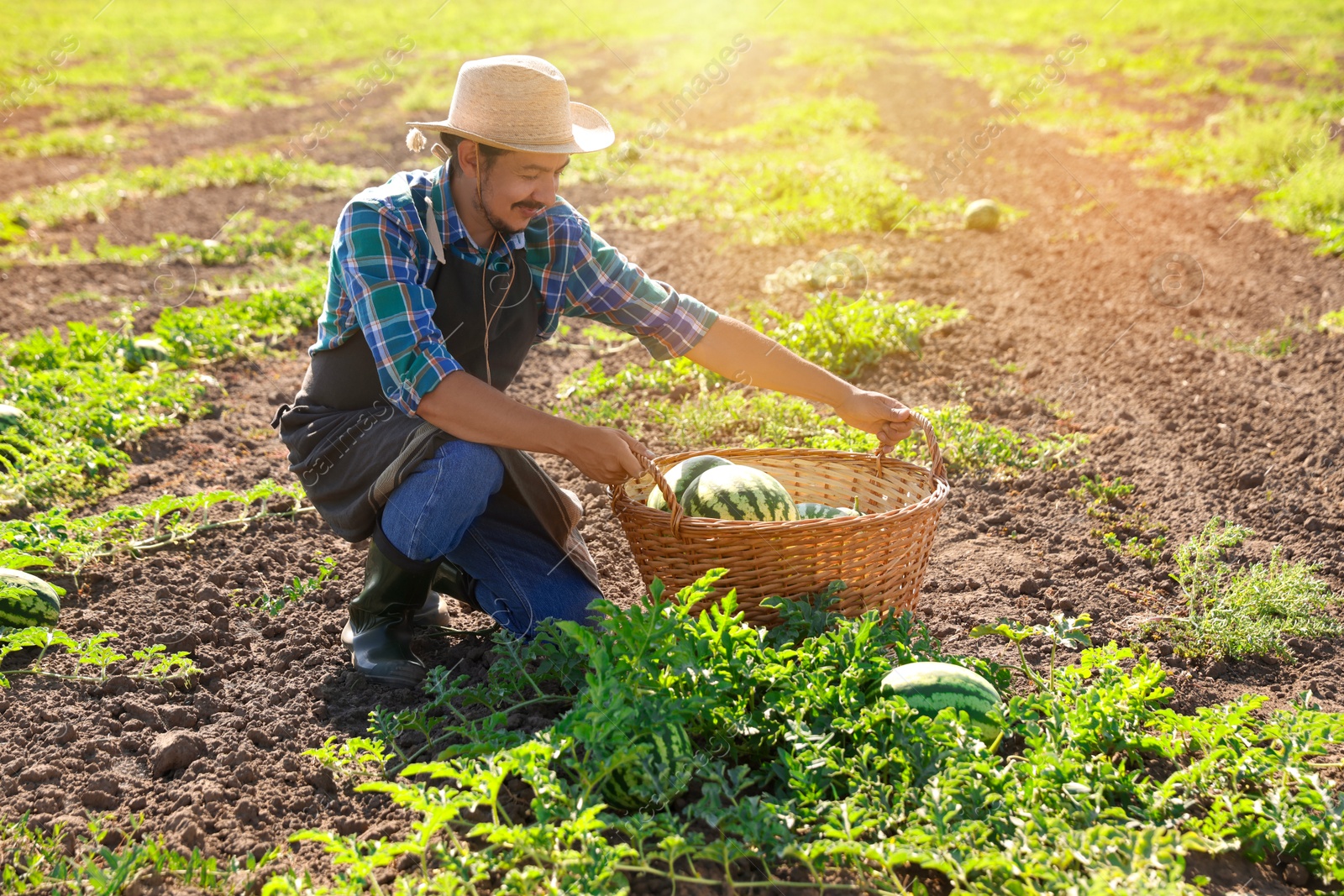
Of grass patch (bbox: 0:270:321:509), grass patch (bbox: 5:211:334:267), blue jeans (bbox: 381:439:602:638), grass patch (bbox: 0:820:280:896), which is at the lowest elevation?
grass patch (bbox: 5:211:334:267)

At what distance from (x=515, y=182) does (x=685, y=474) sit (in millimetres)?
1037

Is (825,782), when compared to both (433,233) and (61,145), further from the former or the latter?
(61,145)

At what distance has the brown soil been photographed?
2641 mm

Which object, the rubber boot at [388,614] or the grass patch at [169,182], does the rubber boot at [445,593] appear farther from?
the grass patch at [169,182]

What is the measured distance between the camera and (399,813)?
2414 millimetres

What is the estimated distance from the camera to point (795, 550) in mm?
2701

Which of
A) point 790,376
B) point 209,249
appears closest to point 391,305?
point 790,376

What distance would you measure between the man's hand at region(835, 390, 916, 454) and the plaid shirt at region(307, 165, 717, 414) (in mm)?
557

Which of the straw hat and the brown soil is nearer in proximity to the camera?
the brown soil

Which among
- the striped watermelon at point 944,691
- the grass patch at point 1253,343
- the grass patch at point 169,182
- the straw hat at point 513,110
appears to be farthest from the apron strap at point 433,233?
the grass patch at point 169,182

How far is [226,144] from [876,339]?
10.8m

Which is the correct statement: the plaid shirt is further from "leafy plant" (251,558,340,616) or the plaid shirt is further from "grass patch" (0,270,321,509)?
"grass patch" (0,270,321,509)

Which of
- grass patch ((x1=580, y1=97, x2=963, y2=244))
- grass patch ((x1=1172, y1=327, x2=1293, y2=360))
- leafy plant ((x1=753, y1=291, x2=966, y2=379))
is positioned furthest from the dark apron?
grass patch ((x1=580, y1=97, x2=963, y2=244))

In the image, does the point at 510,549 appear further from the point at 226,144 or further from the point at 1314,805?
the point at 226,144
